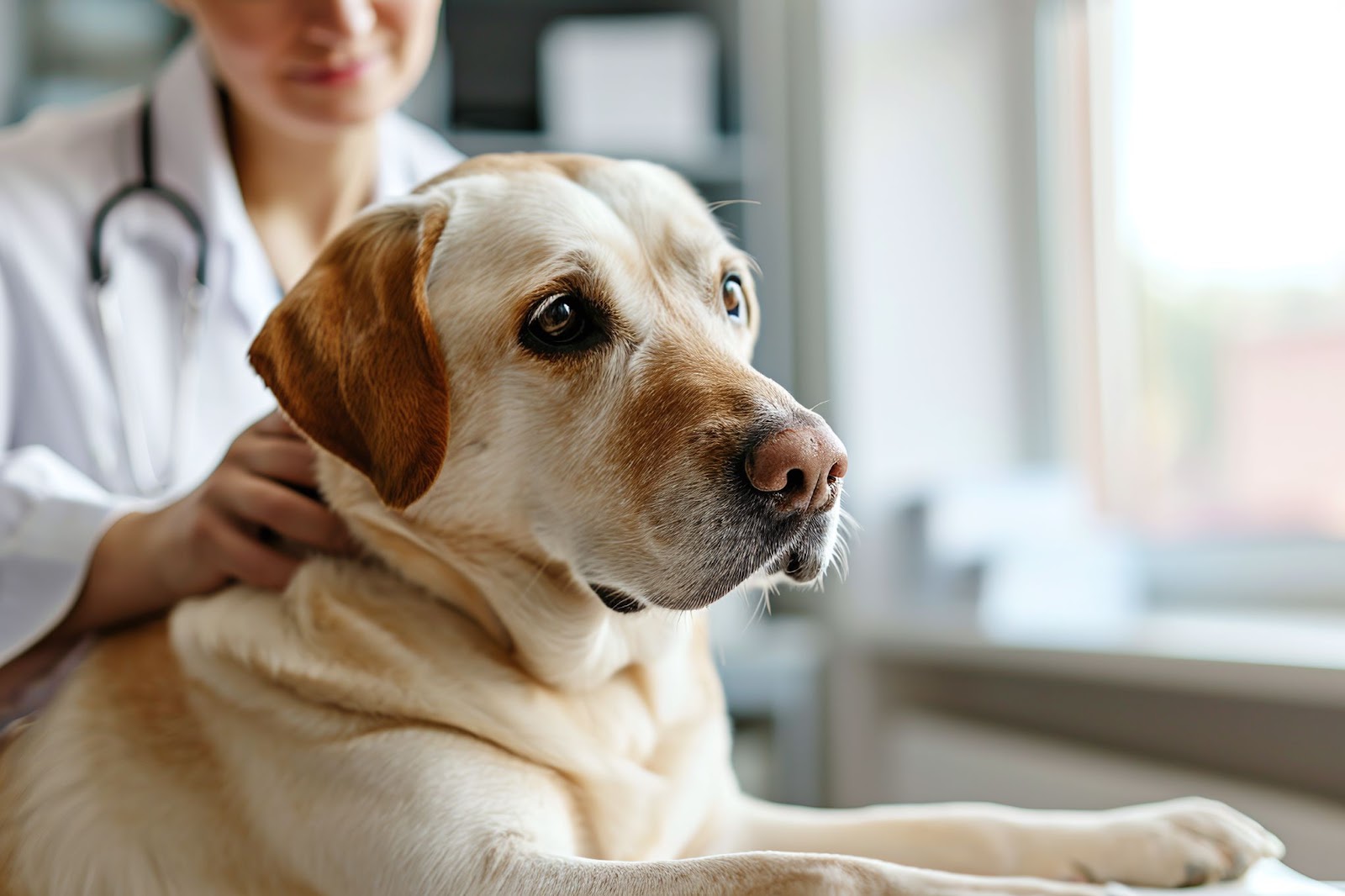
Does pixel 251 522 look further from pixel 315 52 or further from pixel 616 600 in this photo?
pixel 315 52

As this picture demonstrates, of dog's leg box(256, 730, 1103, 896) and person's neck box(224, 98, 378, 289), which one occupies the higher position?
person's neck box(224, 98, 378, 289)

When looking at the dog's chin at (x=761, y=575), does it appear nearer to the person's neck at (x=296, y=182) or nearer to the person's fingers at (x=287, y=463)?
the person's fingers at (x=287, y=463)

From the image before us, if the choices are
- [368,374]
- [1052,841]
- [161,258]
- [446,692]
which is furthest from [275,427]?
[1052,841]

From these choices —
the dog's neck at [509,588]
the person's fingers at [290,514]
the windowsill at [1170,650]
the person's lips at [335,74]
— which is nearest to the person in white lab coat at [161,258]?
the person's lips at [335,74]

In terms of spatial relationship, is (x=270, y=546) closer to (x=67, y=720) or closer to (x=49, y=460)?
(x=67, y=720)

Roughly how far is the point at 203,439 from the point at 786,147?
175 cm

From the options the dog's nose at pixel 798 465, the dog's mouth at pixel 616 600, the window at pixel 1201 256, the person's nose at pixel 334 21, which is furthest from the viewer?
the window at pixel 1201 256

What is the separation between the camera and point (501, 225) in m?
0.95

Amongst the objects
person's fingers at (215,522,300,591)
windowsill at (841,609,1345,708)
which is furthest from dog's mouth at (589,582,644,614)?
windowsill at (841,609,1345,708)

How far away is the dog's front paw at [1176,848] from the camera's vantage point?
0.89 metres

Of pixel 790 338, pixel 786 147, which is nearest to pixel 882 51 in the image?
pixel 786 147

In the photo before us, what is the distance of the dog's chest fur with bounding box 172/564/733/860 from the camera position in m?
0.88

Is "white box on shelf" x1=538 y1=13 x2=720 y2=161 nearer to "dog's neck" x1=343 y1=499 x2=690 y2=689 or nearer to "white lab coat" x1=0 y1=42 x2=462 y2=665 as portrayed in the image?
"white lab coat" x1=0 y1=42 x2=462 y2=665

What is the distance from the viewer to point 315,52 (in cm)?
130
